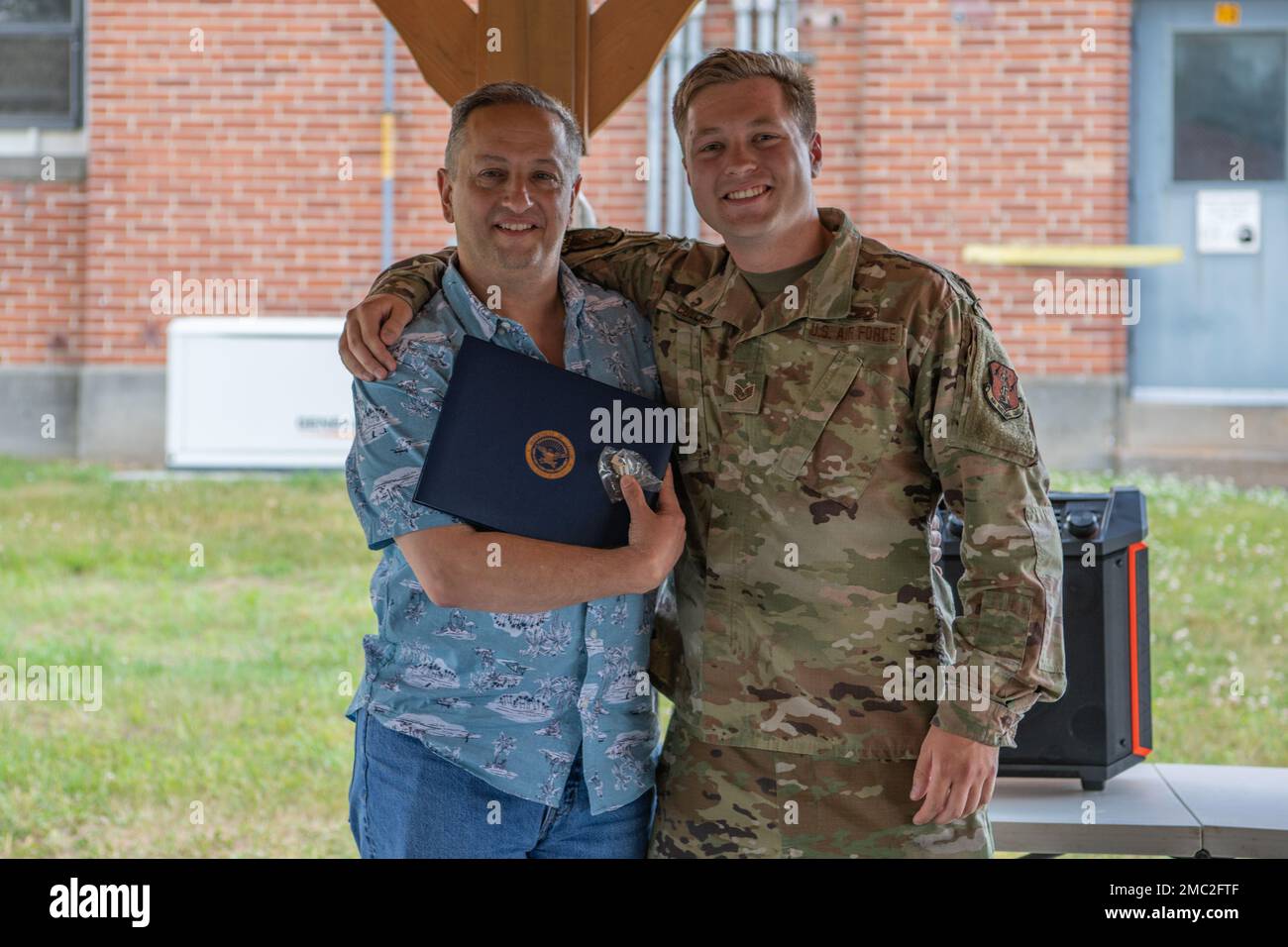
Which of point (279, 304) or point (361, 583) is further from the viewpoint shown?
point (279, 304)

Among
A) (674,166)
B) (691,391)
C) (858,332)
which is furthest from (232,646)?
(858,332)

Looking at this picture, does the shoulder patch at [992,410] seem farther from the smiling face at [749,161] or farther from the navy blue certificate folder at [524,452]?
the navy blue certificate folder at [524,452]

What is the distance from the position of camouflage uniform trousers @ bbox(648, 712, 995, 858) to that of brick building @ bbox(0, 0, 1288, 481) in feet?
18.1

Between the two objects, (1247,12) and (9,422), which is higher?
(1247,12)

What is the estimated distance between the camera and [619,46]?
2.97 meters

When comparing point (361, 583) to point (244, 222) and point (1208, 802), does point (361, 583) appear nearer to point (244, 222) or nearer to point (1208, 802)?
point (244, 222)

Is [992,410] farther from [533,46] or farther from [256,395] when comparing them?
[256,395]

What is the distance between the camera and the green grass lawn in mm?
4781

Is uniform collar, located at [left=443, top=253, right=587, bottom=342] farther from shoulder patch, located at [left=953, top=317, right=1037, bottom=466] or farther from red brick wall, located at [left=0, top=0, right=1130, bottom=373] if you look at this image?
red brick wall, located at [left=0, top=0, right=1130, bottom=373]

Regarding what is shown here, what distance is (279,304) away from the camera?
777 cm
